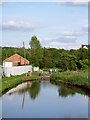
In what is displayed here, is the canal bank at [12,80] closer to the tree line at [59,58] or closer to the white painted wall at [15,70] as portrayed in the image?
the white painted wall at [15,70]

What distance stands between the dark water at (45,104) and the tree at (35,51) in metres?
20.2

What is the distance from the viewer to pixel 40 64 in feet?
141

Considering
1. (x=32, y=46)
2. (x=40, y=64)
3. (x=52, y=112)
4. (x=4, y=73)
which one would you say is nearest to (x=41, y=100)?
(x=52, y=112)

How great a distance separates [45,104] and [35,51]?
30.6m

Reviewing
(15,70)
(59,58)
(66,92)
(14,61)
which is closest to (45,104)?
(66,92)

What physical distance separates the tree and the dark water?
66.4 ft

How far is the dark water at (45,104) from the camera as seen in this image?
508 inches

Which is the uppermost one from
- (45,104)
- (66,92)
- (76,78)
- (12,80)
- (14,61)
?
(14,61)

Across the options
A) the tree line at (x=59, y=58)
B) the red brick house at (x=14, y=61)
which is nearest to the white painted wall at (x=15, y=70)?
the red brick house at (x=14, y=61)

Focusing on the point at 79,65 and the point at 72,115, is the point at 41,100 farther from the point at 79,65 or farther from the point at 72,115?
the point at 79,65

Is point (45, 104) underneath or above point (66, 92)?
underneath

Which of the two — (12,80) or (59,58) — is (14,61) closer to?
(12,80)

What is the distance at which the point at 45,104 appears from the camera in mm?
15367

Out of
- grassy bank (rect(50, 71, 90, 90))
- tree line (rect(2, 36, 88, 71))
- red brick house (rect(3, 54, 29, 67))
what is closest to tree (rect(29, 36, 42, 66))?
tree line (rect(2, 36, 88, 71))
